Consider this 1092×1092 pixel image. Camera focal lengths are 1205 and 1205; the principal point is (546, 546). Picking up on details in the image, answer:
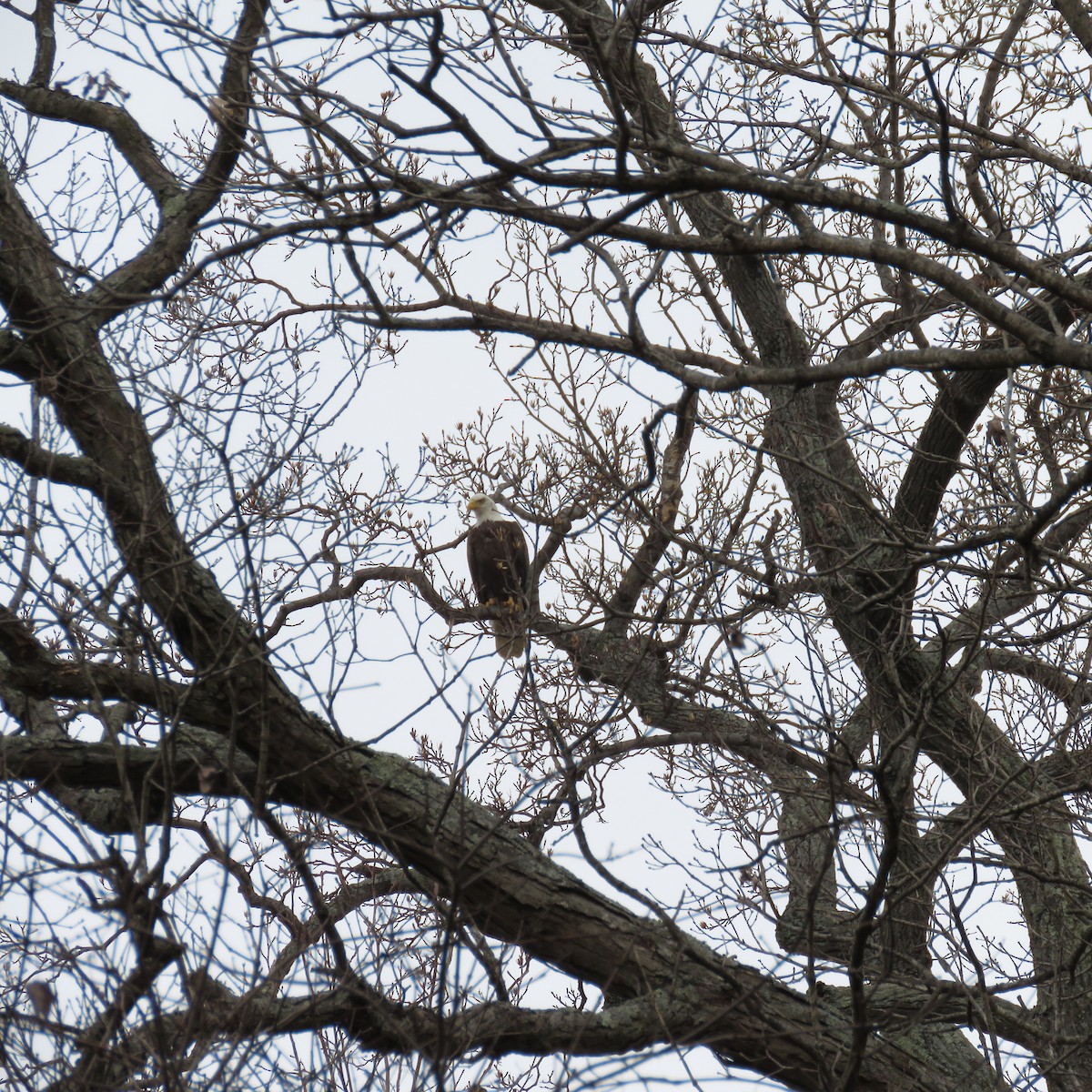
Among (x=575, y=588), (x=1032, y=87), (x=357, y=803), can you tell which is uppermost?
(x=1032, y=87)

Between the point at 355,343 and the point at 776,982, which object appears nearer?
the point at 776,982

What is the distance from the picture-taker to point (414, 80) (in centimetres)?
230

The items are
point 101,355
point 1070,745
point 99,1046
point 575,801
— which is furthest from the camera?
point 1070,745

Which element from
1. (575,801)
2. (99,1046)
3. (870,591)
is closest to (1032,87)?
(870,591)

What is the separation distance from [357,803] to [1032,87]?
15.9ft

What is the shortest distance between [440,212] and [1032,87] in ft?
14.1

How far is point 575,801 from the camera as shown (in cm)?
271

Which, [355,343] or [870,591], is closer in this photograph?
[355,343]

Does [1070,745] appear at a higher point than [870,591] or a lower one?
lower

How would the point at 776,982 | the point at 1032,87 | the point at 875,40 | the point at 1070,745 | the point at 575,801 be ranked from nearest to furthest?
the point at 575,801
the point at 776,982
the point at 1070,745
the point at 875,40
the point at 1032,87

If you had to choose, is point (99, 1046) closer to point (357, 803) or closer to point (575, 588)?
point (357, 803)

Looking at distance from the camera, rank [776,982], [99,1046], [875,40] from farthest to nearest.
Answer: [875,40] → [776,982] → [99,1046]

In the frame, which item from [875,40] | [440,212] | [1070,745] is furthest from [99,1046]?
[875,40]

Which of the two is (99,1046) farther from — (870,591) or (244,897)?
(870,591)
